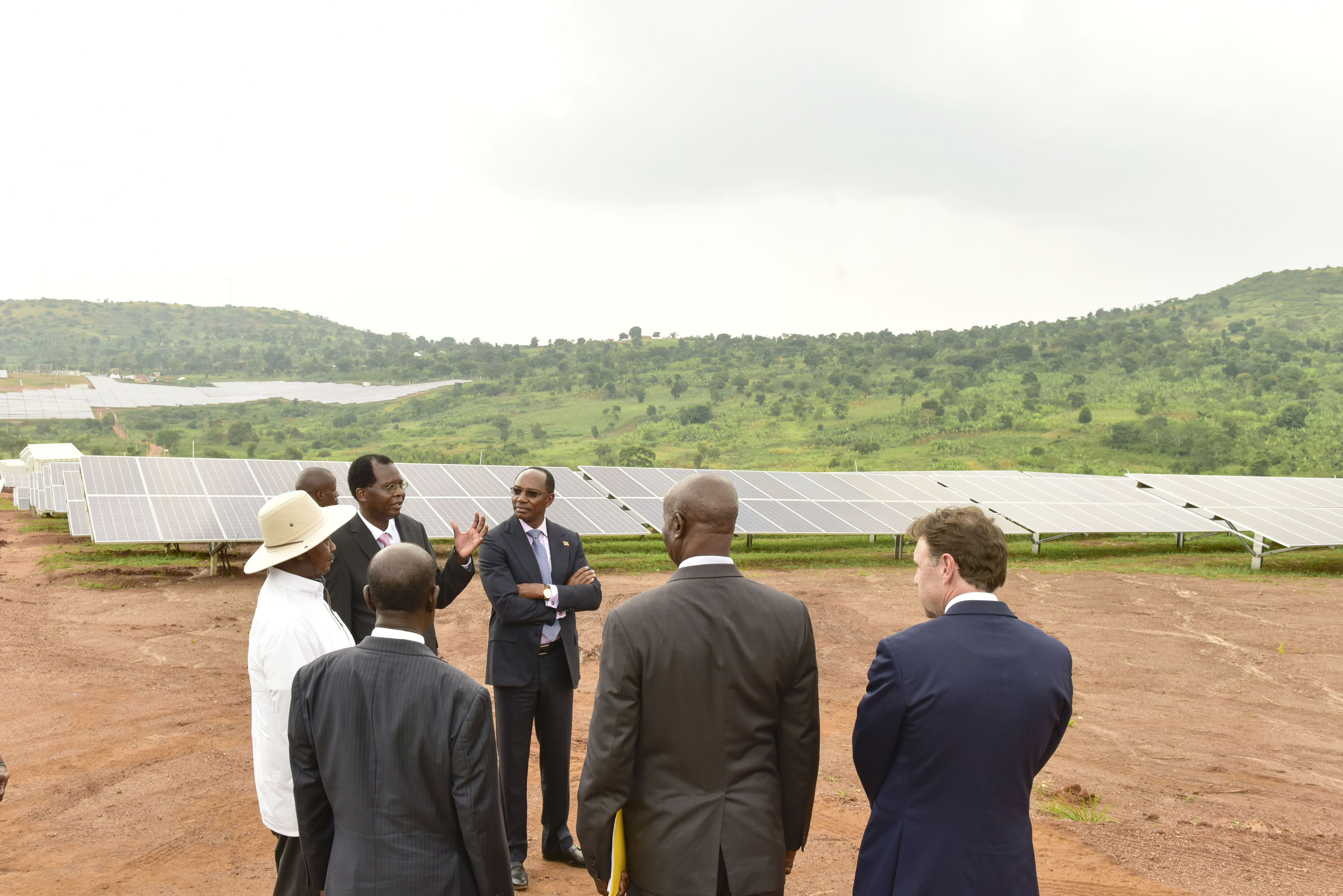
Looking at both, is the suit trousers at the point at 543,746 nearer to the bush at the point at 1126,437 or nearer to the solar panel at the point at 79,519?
the solar panel at the point at 79,519

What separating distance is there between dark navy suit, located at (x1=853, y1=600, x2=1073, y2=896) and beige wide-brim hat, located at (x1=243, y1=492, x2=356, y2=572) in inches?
94.8

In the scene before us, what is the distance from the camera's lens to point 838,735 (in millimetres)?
8758

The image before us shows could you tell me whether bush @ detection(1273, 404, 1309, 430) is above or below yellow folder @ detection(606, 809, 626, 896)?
above

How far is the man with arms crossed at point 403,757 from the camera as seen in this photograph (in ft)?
9.54

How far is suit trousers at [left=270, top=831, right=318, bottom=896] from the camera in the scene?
146 inches

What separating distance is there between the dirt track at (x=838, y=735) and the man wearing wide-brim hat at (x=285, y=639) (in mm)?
2137

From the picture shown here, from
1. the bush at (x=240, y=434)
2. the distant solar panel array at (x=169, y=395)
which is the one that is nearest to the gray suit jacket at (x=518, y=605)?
the bush at (x=240, y=434)

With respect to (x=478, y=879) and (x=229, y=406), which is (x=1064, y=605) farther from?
(x=229, y=406)

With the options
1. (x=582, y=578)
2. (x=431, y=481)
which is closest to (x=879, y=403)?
(x=431, y=481)

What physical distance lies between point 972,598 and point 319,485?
396 centimetres

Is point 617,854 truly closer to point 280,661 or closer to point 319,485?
point 280,661

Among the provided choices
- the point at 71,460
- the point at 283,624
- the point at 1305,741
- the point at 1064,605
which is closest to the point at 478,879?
the point at 283,624

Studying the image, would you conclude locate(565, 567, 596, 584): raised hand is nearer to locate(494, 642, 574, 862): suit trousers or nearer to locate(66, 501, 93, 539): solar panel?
locate(494, 642, 574, 862): suit trousers

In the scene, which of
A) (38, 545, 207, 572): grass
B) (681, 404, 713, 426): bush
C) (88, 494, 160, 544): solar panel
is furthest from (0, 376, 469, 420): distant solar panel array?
(88, 494, 160, 544): solar panel
